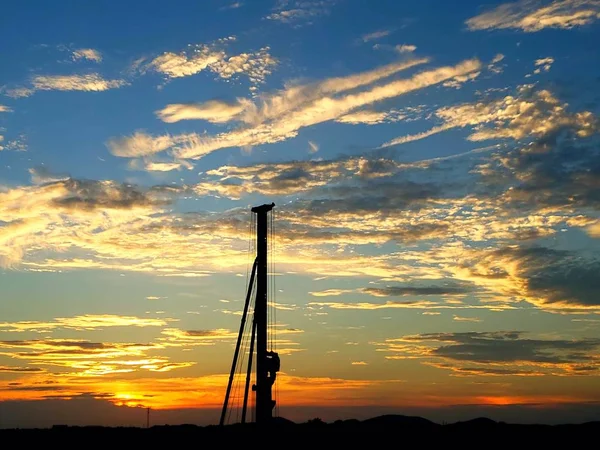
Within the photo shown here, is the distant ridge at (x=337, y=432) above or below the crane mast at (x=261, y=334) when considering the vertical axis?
below

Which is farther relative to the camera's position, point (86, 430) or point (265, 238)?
point (86, 430)

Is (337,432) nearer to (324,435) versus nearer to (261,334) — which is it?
(324,435)

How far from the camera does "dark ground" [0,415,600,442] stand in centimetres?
4372

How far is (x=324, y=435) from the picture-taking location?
46344 millimetres

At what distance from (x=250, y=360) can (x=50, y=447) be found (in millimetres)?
12575

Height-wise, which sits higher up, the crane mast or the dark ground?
the crane mast

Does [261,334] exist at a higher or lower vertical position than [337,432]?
higher

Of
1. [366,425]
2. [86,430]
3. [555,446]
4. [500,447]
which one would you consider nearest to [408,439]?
[500,447]

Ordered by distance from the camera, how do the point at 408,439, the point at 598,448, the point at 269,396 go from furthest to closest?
the point at 269,396, the point at 408,439, the point at 598,448

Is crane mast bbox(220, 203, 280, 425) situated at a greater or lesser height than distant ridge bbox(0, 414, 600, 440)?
greater

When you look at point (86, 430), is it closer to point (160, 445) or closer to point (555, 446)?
point (160, 445)

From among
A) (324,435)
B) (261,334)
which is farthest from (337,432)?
(261,334)

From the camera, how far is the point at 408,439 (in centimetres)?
4397

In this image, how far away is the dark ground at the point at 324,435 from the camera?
43.7 meters
